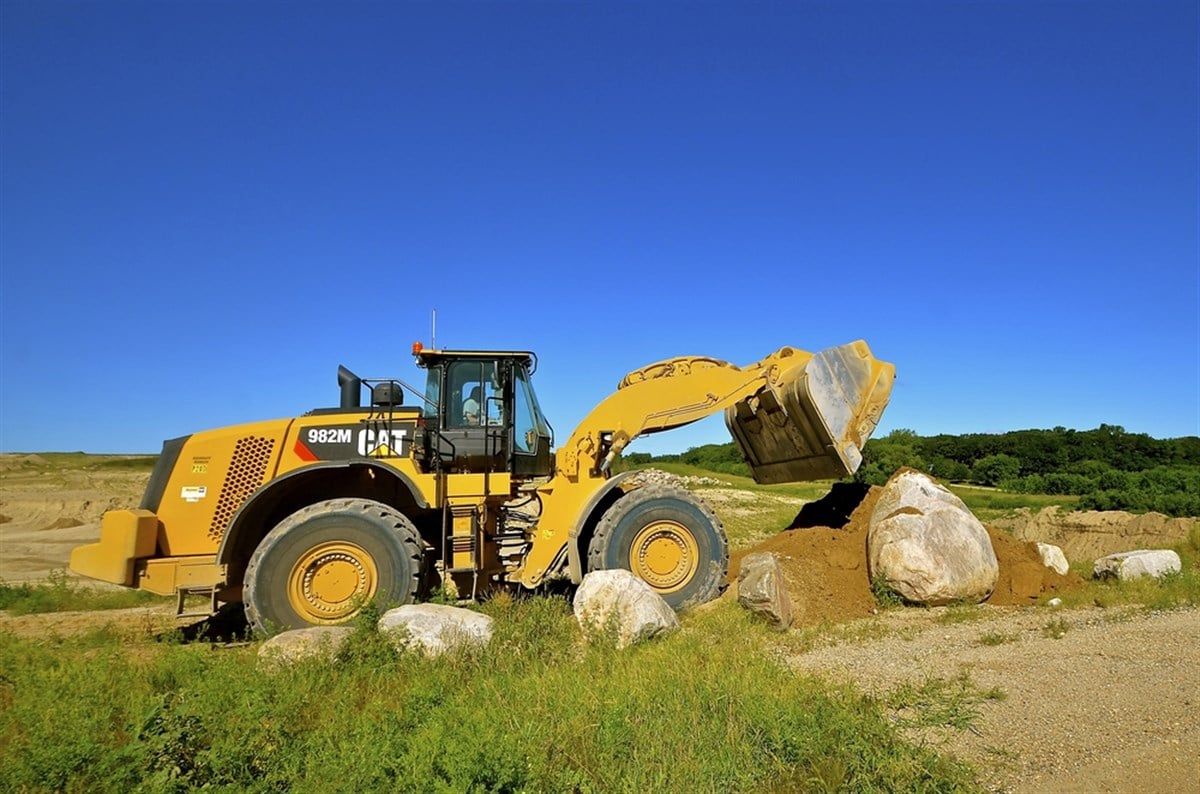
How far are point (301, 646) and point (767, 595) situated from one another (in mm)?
4548

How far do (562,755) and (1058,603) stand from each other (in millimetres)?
7205

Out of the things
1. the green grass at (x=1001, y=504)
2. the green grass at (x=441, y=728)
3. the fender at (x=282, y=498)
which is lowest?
the green grass at (x=441, y=728)

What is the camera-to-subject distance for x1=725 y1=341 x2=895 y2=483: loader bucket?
943 cm

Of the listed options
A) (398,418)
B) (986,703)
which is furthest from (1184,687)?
(398,418)

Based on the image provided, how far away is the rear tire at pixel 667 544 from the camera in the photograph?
351 inches

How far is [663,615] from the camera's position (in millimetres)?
7449

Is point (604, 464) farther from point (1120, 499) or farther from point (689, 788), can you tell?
point (1120, 499)

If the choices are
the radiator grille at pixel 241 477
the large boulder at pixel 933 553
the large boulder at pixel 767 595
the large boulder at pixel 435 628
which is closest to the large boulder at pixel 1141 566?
the large boulder at pixel 933 553

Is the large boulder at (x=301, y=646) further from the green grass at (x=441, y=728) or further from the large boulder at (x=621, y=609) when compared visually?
the large boulder at (x=621, y=609)

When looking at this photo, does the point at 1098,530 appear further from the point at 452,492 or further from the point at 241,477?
the point at 241,477

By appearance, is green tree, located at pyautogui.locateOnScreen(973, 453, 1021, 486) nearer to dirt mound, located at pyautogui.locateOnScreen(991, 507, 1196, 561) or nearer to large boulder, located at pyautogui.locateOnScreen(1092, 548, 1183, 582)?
dirt mound, located at pyautogui.locateOnScreen(991, 507, 1196, 561)

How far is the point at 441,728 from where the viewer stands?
4.29 meters

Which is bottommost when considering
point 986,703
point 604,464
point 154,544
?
point 986,703

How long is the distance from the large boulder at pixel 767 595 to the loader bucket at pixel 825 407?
1890mm
